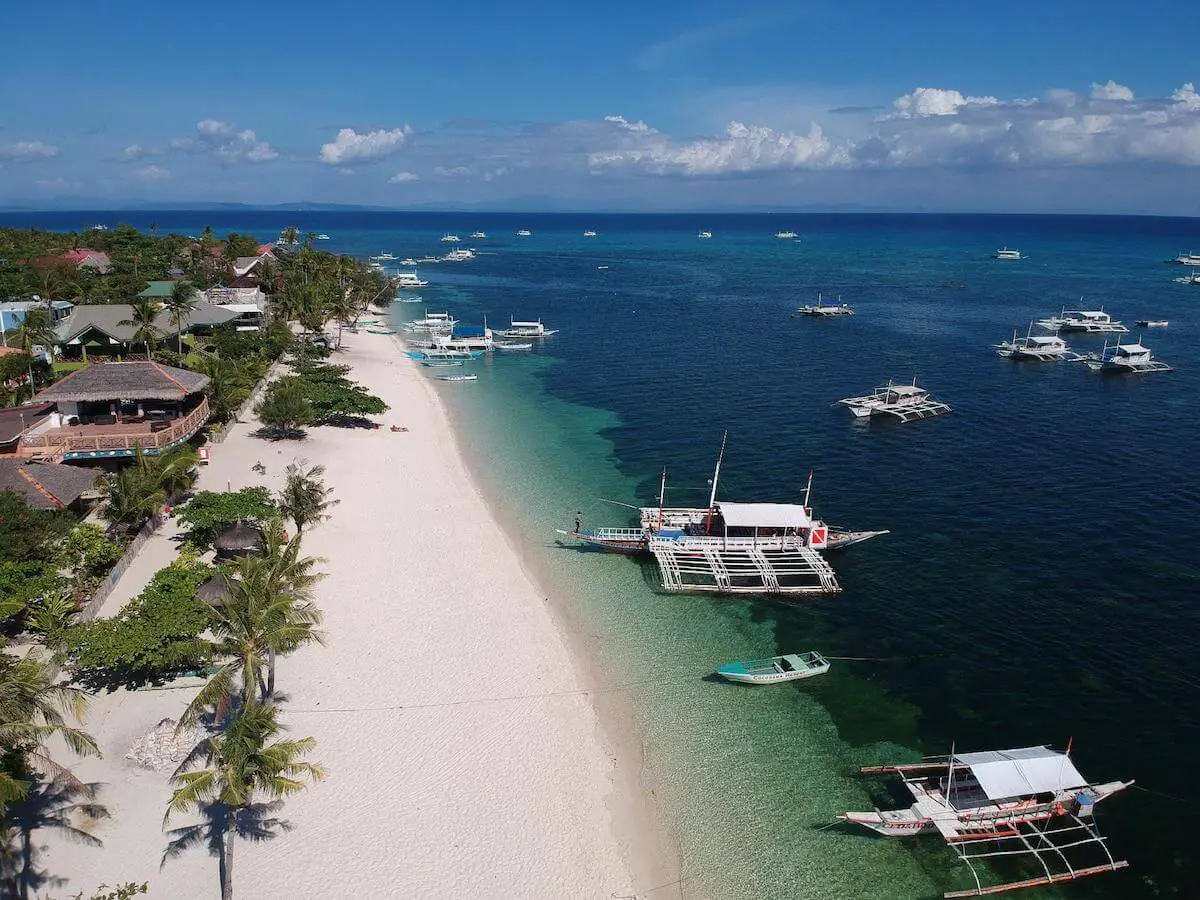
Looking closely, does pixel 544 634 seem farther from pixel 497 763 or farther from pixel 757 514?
pixel 757 514

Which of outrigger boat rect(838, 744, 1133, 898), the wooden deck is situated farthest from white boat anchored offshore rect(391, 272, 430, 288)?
outrigger boat rect(838, 744, 1133, 898)

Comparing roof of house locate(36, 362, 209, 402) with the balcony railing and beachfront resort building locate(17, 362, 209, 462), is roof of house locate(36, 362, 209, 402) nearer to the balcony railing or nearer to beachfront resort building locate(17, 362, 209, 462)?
beachfront resort building locate(17, 362, 209, 462)

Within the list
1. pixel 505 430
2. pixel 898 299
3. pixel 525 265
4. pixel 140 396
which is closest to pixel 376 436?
pixel 505 430

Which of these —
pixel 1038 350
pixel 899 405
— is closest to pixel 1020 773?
pixel 899 405

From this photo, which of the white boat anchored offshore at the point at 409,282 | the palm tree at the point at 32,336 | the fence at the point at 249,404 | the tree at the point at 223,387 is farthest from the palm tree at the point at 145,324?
the white boat anchored offshore at the point at 409,282

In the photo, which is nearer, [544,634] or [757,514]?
[544,634]

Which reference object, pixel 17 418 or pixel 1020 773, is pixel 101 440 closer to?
pixel 17 418
